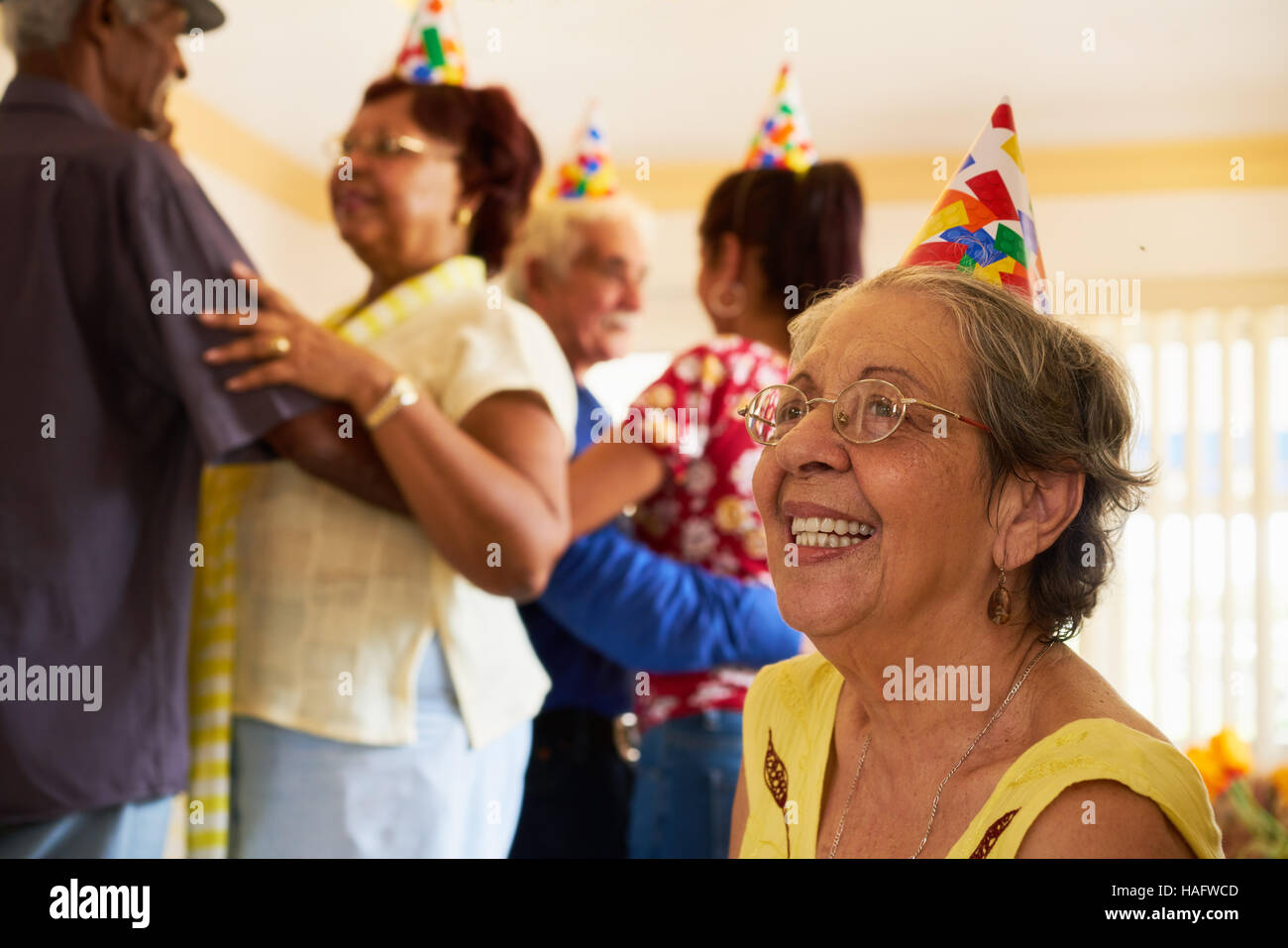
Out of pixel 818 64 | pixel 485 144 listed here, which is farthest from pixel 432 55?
pixel 818 64

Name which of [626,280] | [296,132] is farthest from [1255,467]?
[296,132]

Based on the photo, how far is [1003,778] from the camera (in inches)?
30.4

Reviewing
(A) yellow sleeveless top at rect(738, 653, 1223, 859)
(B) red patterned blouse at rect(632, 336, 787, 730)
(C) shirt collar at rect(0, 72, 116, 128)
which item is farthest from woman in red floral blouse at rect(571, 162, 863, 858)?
(C) shirt collar at rect(0, 72, 116, 128)

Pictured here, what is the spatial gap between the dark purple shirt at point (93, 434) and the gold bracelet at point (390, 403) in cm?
7

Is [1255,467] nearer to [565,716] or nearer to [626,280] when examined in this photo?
[626,280]

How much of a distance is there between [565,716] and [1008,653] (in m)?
0.79

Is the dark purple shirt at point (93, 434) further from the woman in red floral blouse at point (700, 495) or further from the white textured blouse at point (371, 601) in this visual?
the woman in red floral blouse at point (700, 495)

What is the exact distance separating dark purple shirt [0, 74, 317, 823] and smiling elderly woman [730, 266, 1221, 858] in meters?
0.50

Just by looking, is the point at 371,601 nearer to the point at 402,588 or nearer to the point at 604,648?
the point at 402,588

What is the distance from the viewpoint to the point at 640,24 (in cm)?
314

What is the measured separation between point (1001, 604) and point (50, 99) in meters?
0.92

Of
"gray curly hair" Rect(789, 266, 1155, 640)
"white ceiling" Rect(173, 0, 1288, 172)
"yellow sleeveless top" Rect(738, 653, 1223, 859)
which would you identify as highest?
"white ceiling" Rect(173, 0, 1288, 172)

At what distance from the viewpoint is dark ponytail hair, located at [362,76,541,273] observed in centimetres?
141

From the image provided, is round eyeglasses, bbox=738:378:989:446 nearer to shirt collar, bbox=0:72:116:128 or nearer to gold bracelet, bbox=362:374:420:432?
gold bracelet, bbox=362:374:420:432
